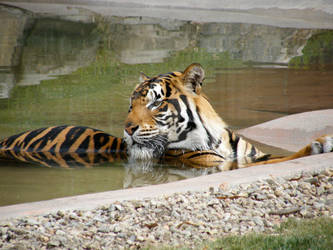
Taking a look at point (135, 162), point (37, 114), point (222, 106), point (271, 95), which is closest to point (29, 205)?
point (135, 162)

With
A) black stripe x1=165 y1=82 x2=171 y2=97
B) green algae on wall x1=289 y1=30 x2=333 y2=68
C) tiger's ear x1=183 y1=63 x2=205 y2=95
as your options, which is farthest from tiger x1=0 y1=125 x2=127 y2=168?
green algae on wall x1=289 y1=30 x2=333 y2=68

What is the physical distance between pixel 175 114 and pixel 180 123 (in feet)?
0.35

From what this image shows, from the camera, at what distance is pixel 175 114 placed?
6180 mm

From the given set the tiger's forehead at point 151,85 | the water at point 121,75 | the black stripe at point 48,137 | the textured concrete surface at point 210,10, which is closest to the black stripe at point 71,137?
the black stripe at point 48,137

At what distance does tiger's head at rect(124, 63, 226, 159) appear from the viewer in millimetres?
6109

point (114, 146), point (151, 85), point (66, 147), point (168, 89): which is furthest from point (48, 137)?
point (168, 89)

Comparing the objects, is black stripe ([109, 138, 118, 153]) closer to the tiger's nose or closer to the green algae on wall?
the tiger's nose

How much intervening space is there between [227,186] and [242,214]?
0.47 metres

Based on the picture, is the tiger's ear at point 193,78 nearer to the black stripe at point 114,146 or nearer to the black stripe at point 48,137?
the black stripe at point 114,146

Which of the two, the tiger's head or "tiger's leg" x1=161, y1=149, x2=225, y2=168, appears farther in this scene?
"tiger's leg" x1=161, y1=149, x2=225, y2=168

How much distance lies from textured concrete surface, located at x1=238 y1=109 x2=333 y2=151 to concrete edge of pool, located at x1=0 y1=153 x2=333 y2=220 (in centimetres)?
261

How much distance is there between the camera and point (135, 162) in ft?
21.1

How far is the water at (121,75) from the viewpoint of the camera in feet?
19.9

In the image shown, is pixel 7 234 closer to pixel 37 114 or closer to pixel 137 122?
pixel 137 122
